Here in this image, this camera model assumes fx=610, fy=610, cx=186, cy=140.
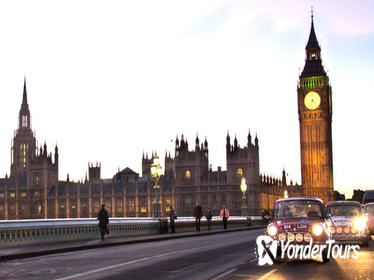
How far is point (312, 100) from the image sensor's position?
12494cm

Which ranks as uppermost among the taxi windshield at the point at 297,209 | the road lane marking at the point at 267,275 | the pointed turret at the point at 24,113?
the pointed turret at the point at 24,113

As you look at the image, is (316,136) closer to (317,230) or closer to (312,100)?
(312,100)

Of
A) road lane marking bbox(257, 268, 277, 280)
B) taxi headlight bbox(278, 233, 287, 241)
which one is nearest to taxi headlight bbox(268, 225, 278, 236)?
taxi headlight bbox(278, 233, 287, 241)

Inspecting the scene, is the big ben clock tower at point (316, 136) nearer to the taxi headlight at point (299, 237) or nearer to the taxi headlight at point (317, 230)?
the taxi headlight at point (317, 230)

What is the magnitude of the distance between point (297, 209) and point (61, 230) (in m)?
13.9

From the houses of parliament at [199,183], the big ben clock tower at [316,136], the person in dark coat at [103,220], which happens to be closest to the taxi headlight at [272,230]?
the person in dark coat at [103,220]

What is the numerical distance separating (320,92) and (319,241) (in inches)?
4462

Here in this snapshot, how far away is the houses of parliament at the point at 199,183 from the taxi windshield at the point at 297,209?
314 feet

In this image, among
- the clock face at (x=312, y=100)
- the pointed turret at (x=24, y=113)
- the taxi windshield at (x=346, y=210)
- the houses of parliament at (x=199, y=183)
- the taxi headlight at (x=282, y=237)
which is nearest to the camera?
the taxi headlight at (x=282, y=237)

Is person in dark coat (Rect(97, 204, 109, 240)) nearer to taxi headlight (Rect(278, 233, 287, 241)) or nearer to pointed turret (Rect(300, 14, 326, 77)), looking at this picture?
taxi headlight (Rect(278, 233, 287, 241))

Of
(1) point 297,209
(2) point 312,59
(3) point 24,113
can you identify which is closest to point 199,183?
(2) point 312,59

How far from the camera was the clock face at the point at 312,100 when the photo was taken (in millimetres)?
124188

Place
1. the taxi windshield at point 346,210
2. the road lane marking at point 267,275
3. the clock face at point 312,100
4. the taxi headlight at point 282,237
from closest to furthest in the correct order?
the road lane marking at point 267,275, the taxi headlight at point 282,237, the taxi windshield at point 346,210, the clock face at point 312,100

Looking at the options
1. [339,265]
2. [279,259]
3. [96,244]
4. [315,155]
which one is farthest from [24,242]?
[315,155]
